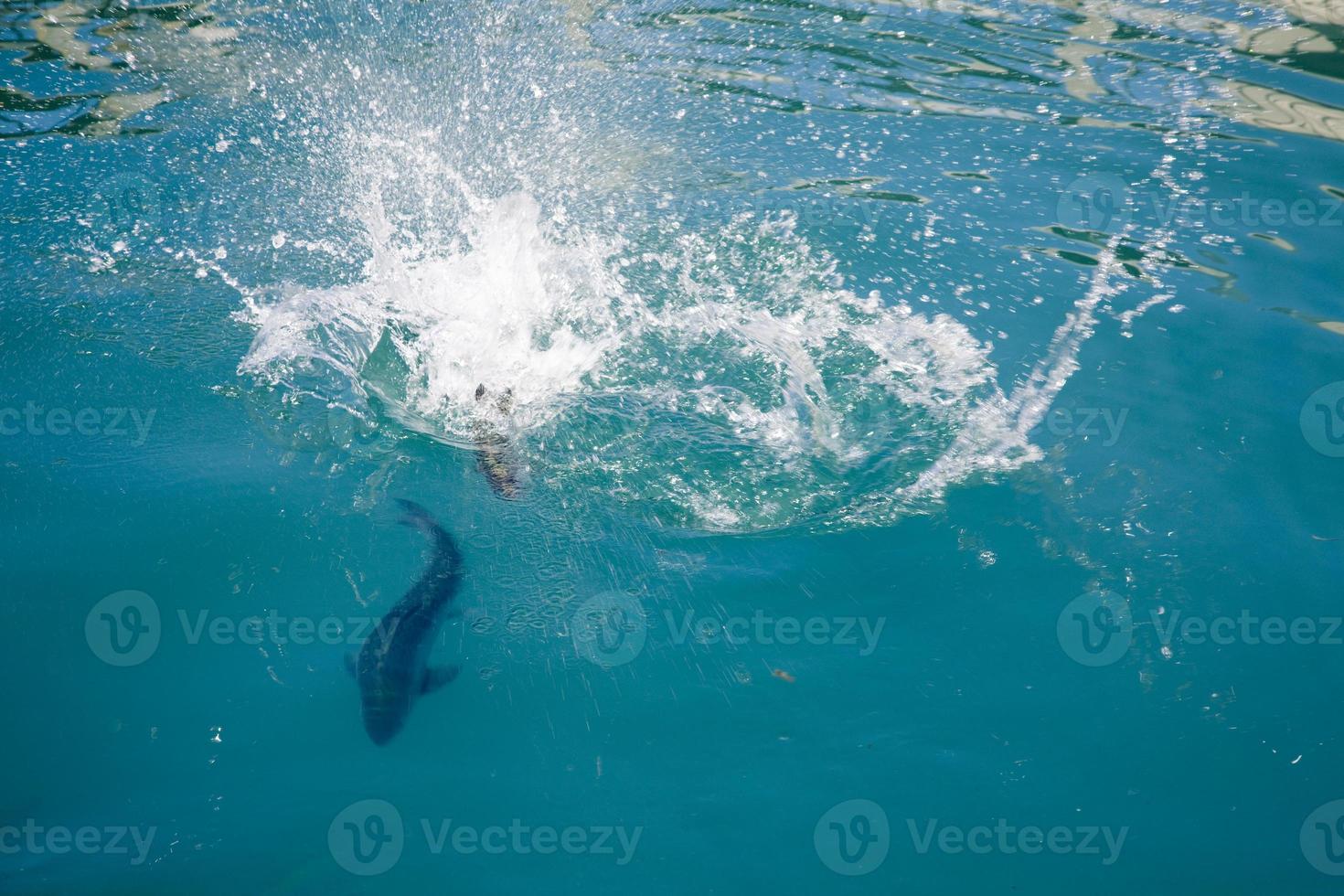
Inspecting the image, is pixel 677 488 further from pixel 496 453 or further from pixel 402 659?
pixel 402 659

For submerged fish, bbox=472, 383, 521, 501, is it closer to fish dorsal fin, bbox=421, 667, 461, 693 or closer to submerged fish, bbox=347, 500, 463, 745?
submerged fish, bbox=347, 500, 463, 745

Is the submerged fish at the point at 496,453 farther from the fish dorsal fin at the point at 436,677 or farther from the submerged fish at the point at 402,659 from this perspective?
the fish dorsal fin at the point at 436,677

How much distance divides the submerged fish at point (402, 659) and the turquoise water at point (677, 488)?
0.07 metres

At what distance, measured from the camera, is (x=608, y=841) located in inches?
137

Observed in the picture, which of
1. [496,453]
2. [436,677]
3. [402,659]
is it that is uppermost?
[496,453]

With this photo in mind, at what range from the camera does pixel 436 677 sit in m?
3.83

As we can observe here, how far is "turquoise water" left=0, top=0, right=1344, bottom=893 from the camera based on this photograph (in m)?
3.54

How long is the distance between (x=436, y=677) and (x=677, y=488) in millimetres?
1472

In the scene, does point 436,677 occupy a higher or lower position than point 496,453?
lower

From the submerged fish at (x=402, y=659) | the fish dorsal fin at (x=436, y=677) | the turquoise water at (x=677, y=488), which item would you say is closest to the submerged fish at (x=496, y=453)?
the turquoise water at (x=677, y=488)

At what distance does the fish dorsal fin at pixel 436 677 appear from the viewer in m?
3.79

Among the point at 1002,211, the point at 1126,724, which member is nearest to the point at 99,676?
the point at 1126,724

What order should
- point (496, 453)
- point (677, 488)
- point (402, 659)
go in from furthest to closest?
point (496, 453)
point (677, 488)
point (402, 659)

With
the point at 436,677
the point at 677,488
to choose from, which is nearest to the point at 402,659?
the point at 436,677
